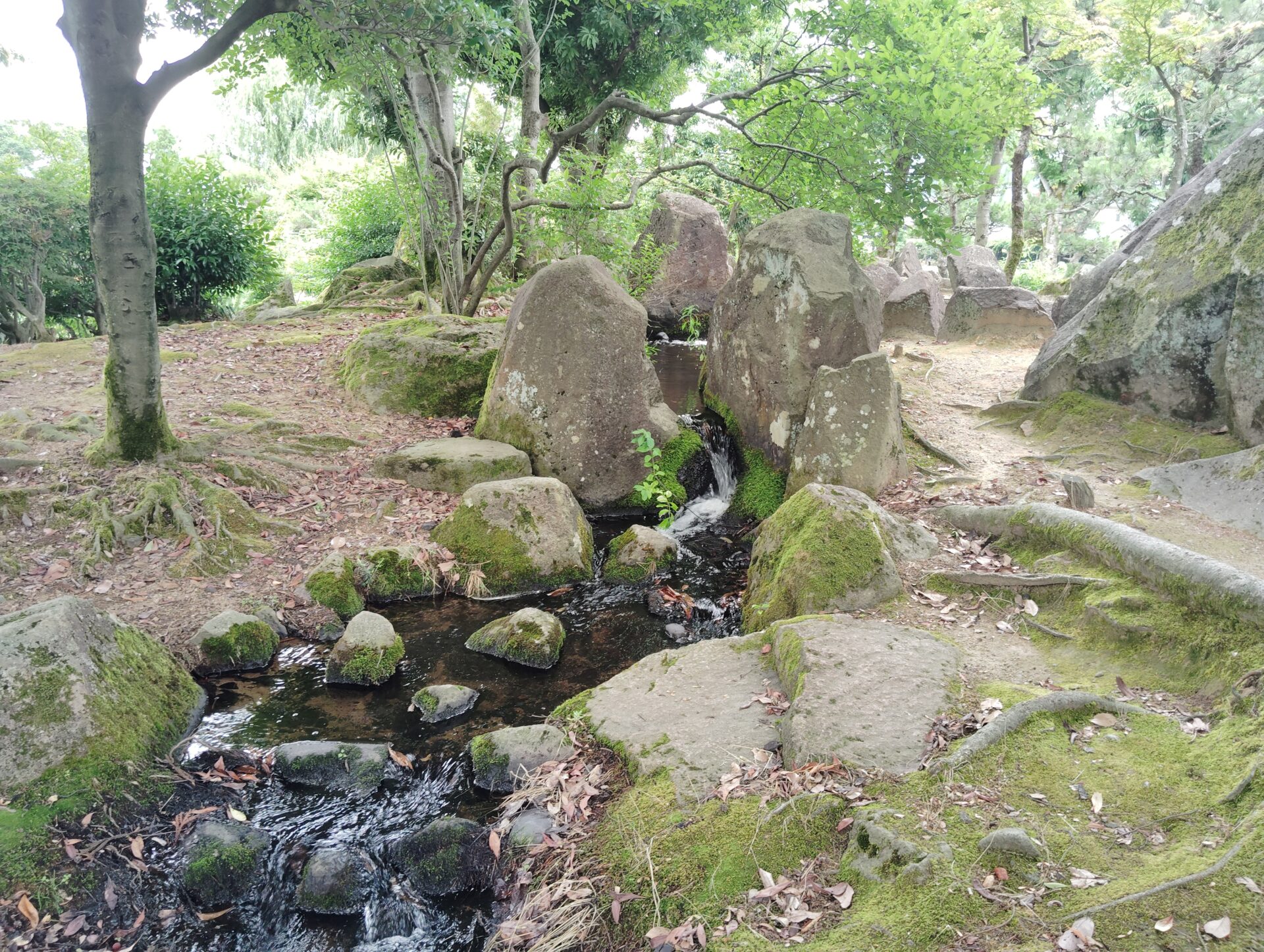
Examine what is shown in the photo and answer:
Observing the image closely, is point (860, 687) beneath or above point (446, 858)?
above

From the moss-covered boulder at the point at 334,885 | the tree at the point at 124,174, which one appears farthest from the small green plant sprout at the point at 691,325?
the moss-covered boulder at the point at 334,885

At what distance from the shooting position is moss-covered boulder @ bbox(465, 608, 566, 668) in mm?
6066

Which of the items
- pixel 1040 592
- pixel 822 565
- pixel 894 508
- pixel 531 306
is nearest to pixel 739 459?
pixel 894 508

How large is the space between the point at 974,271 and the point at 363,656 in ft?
54.5

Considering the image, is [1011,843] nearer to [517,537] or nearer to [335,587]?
[517,537]

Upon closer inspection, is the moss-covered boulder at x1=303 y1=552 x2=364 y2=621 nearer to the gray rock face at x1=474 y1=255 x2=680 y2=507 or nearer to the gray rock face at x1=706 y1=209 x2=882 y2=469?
the gray rock face at x1=474 y1=255 x2=680 y2=507

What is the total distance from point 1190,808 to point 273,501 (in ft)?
24.7

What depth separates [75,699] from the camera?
4.34m

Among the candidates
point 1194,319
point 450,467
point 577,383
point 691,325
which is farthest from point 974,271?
point 450,467

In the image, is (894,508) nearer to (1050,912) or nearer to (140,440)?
(1050,912)

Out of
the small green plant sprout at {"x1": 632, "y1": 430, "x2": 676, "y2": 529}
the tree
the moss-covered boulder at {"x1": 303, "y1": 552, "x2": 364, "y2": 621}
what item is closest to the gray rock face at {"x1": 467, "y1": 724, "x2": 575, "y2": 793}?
the moss-covered boulder at {"x1": 303, "y1": 552, "x2": 364, "y2": 621}

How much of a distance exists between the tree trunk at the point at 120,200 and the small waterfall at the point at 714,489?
5492 millimetres

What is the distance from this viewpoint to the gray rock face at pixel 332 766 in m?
4.68

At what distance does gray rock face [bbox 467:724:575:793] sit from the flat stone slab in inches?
10.4
